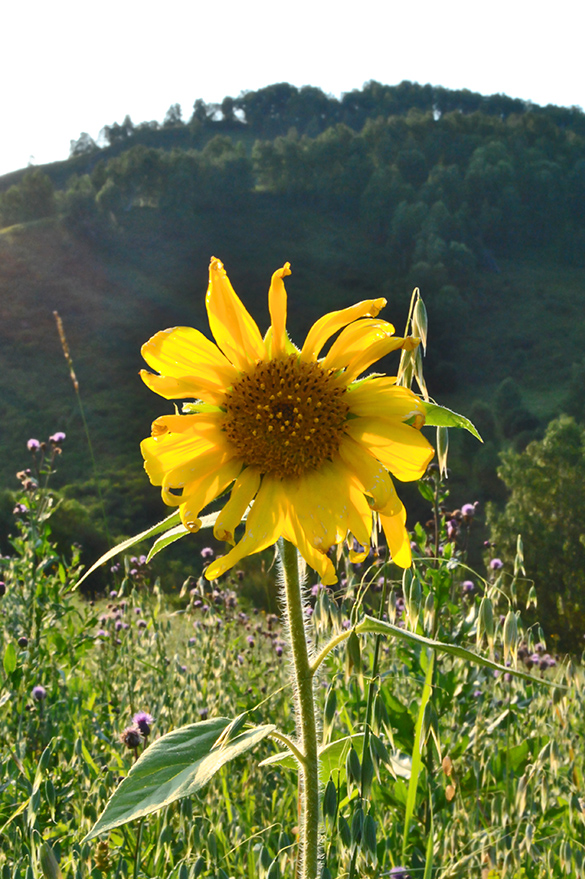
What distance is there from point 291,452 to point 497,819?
1.57 meters

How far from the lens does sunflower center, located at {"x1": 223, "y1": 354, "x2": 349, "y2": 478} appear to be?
4.13 ft

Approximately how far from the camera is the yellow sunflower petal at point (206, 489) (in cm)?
115

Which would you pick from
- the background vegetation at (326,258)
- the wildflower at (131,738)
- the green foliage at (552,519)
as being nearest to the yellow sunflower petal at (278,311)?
the wildflower at (131,738)

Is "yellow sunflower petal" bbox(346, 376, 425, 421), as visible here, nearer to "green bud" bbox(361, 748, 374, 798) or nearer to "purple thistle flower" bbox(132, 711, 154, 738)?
"green bud" bbox(361, 748, 374, 798)

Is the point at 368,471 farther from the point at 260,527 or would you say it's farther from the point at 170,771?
the point at 170,771

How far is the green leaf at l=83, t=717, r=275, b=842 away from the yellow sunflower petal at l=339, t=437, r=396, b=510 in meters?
0.40

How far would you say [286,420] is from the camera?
1.30 m

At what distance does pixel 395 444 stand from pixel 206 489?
1.12 ft

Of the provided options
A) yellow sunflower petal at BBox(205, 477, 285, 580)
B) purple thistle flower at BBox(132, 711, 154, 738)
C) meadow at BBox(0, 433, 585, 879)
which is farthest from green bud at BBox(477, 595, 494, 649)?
purple thistle flower at BBox(132, 711, 154, 738)

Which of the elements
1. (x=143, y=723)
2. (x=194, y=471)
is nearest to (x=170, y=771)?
(x=194, y=471)

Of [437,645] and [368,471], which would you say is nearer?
[437,645]

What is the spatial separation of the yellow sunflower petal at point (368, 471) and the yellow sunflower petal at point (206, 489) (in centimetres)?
20

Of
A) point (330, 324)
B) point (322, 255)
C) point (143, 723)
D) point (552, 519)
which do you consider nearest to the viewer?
point (330, 324)

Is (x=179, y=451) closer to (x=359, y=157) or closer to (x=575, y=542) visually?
(x=575, y=542)
